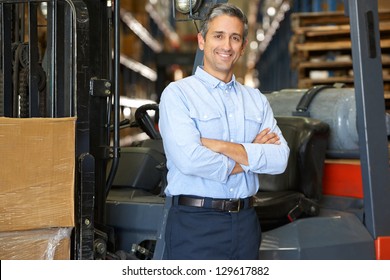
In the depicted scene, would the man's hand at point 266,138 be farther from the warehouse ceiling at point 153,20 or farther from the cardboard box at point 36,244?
the cardboard box at point 36,244

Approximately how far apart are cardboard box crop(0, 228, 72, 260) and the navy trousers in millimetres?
425

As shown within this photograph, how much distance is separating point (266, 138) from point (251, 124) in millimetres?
A: 83

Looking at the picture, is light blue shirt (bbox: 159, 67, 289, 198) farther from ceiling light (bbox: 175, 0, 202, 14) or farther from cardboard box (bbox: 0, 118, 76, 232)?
ceiling light (bbox: 175, 0, 202, 14)

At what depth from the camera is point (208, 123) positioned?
2463 mm

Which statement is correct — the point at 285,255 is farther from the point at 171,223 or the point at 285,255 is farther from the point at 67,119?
the point at 67,119

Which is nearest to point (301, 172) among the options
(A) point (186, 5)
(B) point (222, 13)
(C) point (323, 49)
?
(A) point (186, 5)

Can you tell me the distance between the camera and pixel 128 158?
11.8 feet

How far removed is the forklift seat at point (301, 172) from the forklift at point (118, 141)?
0.03 ft

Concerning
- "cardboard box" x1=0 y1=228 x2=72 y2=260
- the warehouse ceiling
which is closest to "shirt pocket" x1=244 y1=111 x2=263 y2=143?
the warehouse ceiling

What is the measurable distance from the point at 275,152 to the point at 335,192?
149 centimetres

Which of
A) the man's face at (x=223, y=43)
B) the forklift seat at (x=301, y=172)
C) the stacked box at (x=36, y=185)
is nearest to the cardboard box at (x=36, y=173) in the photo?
the stacked box at (x=36, y=185)

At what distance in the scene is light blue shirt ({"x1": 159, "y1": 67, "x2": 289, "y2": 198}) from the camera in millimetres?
2371

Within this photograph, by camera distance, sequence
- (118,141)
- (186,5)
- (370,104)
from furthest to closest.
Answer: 1. (370,104)
2. (118,141)
3. (186,5)

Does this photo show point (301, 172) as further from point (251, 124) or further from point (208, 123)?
point (208, 123)
